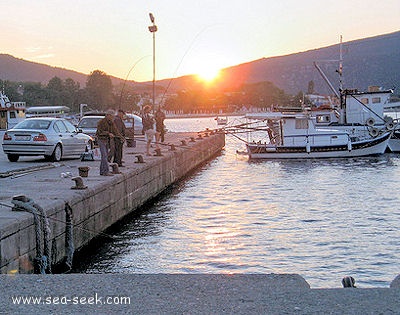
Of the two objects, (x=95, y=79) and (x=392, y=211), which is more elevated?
(x=95, y=79)

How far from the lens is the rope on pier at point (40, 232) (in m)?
9.74

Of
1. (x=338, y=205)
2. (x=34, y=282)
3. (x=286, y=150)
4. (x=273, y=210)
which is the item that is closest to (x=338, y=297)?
(x=34, y=282)

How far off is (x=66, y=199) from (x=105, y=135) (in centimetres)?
521

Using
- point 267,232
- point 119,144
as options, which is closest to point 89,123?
point 119,144

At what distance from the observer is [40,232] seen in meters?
→ 9.82

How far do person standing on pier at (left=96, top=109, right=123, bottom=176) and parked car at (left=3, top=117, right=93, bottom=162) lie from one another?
16.3 feet

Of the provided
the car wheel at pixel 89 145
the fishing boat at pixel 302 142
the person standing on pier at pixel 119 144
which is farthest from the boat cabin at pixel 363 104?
the person standing on pier at pixel 119 144

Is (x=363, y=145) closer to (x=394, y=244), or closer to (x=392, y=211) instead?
(x=392, y=211)

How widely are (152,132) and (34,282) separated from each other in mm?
18352

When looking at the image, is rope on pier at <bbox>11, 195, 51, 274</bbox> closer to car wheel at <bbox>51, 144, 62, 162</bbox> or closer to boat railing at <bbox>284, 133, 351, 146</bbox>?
car wheel at <bbox>51, 144, 62, 162</bbox>

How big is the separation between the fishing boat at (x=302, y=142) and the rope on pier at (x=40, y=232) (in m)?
29.3

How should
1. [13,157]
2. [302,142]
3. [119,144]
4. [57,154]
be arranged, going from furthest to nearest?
1. [302,142]
2. [13,157]
3. [57,154]
4. [119,144]

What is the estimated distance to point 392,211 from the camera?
18875mm

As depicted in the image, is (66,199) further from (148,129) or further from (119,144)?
(148,129)
